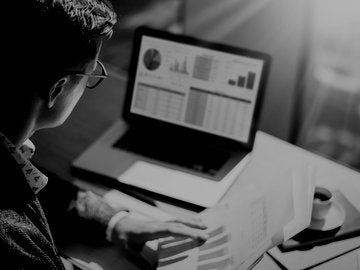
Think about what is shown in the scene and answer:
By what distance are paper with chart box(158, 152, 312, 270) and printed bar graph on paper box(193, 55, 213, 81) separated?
0.42m

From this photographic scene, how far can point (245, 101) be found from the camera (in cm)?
140

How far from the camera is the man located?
818mm

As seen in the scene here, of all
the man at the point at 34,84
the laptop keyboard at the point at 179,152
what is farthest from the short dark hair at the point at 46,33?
the laptop keyboard at the point at 179,152

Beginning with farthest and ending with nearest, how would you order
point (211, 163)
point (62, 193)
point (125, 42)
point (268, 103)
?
1. point (268, 103)
2. point (125, 42)
3. point (211, 163)
4. point (62, 193)

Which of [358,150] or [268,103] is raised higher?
[268,103]

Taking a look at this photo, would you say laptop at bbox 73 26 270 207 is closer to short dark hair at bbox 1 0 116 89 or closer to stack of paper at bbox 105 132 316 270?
stack of paper at bbox 105 132 316 270

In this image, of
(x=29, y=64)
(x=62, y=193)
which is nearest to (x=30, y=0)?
(x=29, y=64)

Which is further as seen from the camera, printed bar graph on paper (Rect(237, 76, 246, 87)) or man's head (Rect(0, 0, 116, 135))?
printed bar graph on paper (Rect(237, 76, 246, 87))

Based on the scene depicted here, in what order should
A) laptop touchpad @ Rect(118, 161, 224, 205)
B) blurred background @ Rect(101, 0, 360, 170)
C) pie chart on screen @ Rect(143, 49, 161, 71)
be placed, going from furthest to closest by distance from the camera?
blurred background @ Rect(101, 0, 360, 170), pie chart on screen @ Rect(143, 49, 161, 71), laptop touchpad @ Rect(118, 161, 224, 205)

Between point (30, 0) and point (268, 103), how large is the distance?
71.5 inches

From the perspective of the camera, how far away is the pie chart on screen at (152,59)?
1486mm

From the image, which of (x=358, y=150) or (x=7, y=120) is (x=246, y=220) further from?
(x=358, y=150)

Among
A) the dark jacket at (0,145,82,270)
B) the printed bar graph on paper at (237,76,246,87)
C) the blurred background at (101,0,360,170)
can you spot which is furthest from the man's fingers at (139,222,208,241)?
the blurred background at (101,0,360,170)

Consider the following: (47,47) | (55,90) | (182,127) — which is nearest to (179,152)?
(182,127)
